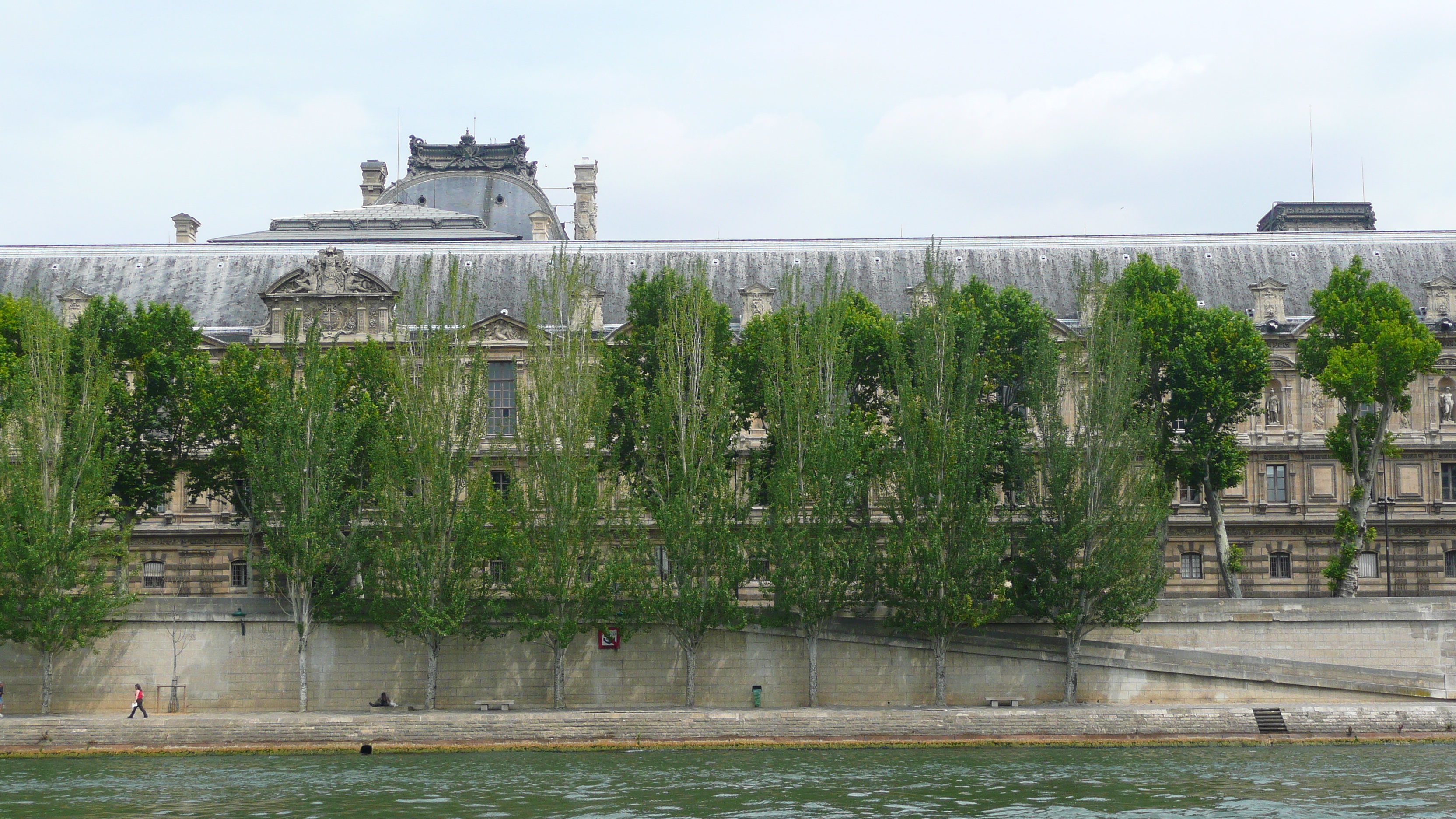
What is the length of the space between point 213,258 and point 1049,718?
147ft

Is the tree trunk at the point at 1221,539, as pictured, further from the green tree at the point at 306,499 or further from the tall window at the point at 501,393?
the green tree at the point at 306,499

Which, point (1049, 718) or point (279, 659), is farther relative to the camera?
point (279, 659)

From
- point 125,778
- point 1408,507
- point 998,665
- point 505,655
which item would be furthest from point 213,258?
point 1408,507

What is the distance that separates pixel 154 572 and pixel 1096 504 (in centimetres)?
3910

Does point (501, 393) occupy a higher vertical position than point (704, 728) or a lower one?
higher

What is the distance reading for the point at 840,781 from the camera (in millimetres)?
42656

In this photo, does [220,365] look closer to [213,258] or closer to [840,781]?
[213,258]

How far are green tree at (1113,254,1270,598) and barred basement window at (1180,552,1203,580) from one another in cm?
599

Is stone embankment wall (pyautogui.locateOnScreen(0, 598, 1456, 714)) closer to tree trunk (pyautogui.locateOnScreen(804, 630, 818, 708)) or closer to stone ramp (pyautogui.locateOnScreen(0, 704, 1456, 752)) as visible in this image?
tree trunk (pyautogui.locateOnScreen(804, 630, 818, 708))

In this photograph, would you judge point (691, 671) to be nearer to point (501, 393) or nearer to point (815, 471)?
point (815, 471)

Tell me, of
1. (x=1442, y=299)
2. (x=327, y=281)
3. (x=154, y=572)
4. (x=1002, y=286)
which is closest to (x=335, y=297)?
(x=327, y=281)

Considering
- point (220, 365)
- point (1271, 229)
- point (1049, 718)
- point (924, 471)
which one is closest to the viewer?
point (1049, 718)

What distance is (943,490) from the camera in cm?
5469

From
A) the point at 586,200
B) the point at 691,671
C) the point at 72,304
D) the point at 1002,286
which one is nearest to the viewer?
the point at 691,671
